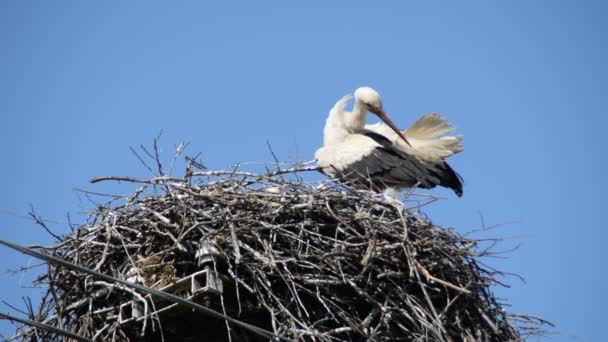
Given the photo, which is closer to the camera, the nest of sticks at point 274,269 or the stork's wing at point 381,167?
the nest of sticks at point 274,269

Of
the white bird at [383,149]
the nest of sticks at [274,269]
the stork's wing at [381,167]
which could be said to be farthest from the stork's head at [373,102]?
the nest of sticks at [274,269]

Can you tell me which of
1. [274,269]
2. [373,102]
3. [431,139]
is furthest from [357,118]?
[274,269]

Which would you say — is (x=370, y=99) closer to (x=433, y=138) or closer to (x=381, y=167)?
(x=433, y=138)

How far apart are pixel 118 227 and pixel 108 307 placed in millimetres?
567

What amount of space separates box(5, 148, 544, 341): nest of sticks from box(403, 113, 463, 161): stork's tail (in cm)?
185

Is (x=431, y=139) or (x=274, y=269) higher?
(x=431, y=139)

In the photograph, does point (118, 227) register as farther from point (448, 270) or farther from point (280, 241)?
point (448, 270)

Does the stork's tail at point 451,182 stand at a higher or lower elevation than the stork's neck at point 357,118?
lower

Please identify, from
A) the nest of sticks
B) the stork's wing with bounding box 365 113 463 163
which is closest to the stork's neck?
the stork's wing with bounding box 365 113 463 163

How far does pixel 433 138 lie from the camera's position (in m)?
8.85

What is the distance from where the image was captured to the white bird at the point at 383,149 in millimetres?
8453

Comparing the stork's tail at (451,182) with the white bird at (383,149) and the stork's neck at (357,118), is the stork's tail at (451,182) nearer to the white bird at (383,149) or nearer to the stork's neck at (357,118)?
the white bird at (383,149)

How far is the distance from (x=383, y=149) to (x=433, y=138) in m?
0.53

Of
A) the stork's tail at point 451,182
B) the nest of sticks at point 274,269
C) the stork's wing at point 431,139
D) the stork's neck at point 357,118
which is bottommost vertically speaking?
the nest of sticks at point 274,269
